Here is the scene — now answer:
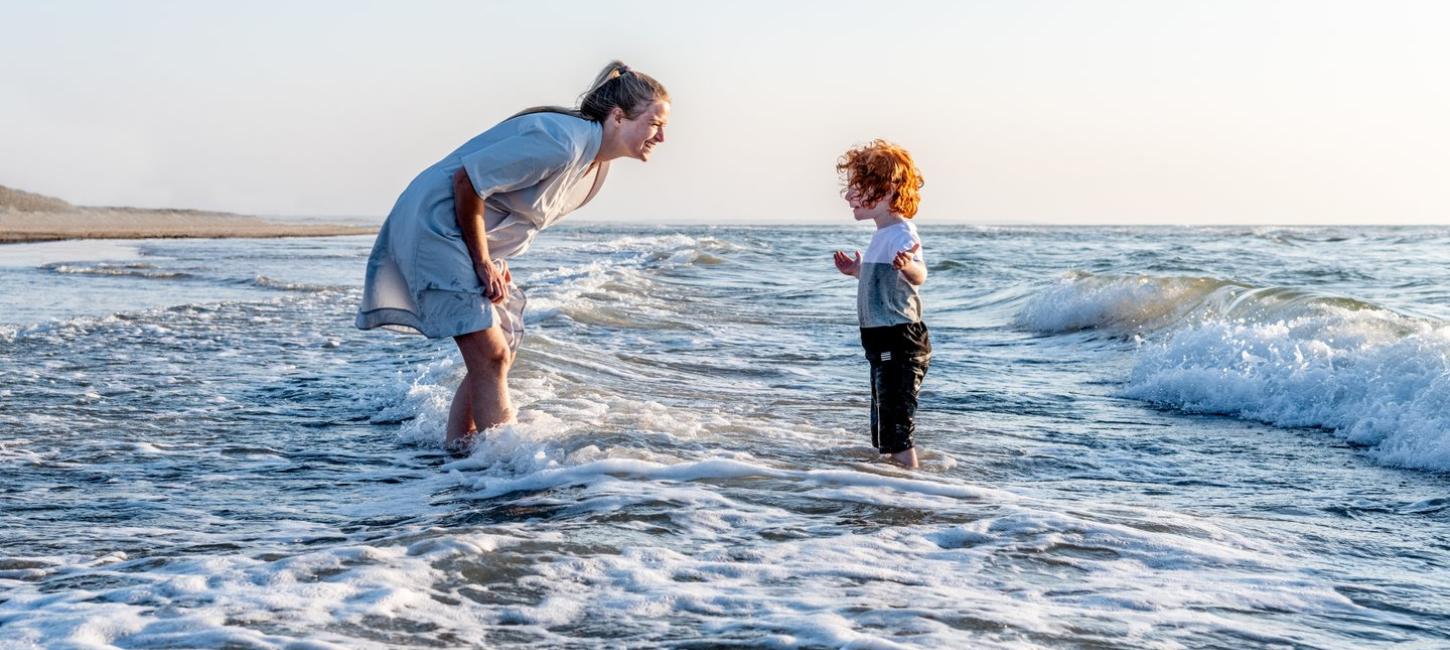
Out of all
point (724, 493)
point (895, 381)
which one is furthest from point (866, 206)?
point (724, 493)

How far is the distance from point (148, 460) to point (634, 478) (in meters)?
2.04

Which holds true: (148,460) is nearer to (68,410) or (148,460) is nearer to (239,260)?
(68,410)

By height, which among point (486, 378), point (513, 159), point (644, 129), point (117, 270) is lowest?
point (117, 270)

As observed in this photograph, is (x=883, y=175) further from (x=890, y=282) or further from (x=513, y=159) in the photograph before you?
(x=513, y=159)

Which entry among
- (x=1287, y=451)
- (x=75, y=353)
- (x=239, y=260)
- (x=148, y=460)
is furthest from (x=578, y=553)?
(x=239, y=260)

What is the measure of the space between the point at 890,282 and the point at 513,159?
65.3 inches

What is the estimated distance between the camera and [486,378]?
516cm

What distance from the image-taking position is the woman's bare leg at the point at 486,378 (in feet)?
16.4

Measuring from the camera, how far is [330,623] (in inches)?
117

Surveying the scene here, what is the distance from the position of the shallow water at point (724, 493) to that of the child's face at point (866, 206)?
1013 mm

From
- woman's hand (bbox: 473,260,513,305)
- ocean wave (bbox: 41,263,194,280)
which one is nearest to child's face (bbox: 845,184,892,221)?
woman's hand (bbox: 473,260,513,305)

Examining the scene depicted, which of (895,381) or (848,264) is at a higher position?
(848,264)

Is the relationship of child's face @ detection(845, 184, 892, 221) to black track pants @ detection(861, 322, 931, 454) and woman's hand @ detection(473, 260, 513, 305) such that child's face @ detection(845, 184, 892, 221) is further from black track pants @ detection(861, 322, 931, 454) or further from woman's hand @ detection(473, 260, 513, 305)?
woman's hand @ detection(473, 260, 513, 305)

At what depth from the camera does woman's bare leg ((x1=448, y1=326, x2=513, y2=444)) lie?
4996mm
